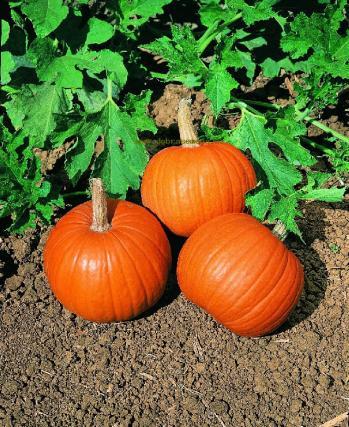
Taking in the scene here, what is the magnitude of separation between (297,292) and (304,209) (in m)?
0.95

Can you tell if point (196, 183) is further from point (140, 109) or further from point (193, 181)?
point (140, 109)

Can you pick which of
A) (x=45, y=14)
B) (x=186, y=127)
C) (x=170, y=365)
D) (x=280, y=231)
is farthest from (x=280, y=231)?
(x=45, y=14)

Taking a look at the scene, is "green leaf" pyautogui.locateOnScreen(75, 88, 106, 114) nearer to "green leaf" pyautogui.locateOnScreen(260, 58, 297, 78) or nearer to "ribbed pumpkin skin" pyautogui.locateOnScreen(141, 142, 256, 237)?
"ribbed pumpkin skin" pyautogui.locateOnScreen(141, 142, 256, 237)

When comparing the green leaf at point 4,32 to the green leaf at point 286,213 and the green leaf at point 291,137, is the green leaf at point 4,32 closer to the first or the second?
the green leaf at point 291,137

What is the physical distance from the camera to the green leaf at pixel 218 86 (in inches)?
142

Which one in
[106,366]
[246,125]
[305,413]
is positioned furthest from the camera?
[246,125]

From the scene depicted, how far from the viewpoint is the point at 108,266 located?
125 inches

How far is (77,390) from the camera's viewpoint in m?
3.18

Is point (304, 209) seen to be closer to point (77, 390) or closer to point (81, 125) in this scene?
point (81, 125)

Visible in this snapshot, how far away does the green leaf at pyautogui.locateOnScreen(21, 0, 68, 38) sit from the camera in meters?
3.49

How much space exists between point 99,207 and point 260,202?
0.97 meters

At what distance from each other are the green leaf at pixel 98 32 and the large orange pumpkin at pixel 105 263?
117cm

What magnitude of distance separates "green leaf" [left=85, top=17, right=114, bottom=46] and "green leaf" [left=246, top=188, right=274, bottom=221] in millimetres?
1438

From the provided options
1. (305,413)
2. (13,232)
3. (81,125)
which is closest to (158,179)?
(81,125)
